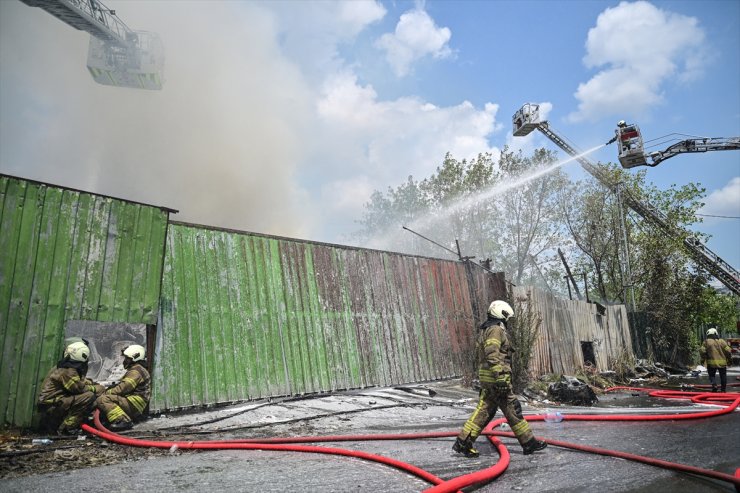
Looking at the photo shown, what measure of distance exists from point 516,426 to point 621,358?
42.0 feet

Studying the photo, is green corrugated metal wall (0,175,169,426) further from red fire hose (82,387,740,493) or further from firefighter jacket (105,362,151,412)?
red fire hose (82,387,740,493)

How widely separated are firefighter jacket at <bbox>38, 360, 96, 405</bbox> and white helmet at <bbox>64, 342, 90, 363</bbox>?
0.06m

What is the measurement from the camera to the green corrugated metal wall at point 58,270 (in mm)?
5859

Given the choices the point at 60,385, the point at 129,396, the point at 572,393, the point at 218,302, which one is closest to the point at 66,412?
the point at 60,385

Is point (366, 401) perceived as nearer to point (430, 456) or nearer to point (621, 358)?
point (430, 456)

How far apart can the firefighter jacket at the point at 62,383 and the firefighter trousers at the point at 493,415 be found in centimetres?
465

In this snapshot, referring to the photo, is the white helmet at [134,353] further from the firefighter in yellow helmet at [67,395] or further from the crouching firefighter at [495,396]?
the crouching firefighter at [495,396]

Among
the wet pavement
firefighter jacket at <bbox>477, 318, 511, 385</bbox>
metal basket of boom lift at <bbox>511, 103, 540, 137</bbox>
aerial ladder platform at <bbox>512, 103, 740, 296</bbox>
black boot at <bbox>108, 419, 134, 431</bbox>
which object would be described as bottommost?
the wet pavement

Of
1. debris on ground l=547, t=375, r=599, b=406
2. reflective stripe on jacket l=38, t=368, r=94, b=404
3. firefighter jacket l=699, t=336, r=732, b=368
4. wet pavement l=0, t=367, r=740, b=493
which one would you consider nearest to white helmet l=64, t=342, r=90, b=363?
reflective stripe on jacket l=38, t=368, r=94, b=404

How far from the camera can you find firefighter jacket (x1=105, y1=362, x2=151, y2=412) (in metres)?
6.09

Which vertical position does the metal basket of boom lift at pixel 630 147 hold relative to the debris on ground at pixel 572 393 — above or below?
above

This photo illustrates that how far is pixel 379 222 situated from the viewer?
44781mm

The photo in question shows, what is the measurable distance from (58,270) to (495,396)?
5.84m

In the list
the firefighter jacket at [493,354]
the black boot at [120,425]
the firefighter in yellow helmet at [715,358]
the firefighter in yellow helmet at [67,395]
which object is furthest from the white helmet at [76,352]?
the firefighter in yellow helmet at [715,358]
